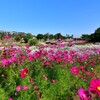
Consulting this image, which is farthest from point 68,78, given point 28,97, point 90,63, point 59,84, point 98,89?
point 98,89

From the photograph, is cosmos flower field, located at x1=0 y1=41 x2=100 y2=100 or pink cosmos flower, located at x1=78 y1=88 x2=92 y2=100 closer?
pink cosmos flower, located at x1=78 y1=88 x2=92 y2=100

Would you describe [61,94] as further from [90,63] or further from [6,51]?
[90,63]

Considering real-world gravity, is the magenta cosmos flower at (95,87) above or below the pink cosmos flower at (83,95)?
above

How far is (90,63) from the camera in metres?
8.25

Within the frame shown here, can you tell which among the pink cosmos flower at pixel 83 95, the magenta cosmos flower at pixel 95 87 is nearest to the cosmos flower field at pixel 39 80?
the magenta cosmos flower at pixel 95 87

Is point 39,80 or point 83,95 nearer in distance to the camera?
point 83,95

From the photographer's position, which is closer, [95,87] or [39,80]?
[95,87]

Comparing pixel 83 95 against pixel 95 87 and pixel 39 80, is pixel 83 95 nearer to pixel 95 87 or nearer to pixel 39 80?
pixel 95 87

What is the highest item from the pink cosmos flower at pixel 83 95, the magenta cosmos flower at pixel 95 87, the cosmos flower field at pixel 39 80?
the magenta cosmos flower at pixel 95 87

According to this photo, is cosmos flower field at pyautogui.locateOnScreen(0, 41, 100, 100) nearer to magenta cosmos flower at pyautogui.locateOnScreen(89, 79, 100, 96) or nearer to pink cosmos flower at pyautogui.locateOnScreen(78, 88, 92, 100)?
magenta cosmos flower at pyautogui.locateOnScreen(89, 79, 100, 96)

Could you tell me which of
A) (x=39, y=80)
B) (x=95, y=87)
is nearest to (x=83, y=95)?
(x=95, y=87)

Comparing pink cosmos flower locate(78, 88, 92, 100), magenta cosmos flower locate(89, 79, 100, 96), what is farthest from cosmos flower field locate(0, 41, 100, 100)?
pink cosmos flower locate(78, 88, 92, 100)

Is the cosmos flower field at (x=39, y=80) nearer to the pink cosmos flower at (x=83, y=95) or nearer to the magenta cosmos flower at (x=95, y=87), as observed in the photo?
the magenta cosmos flower at (x=95, y=87)

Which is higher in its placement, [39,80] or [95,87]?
[95,87]
